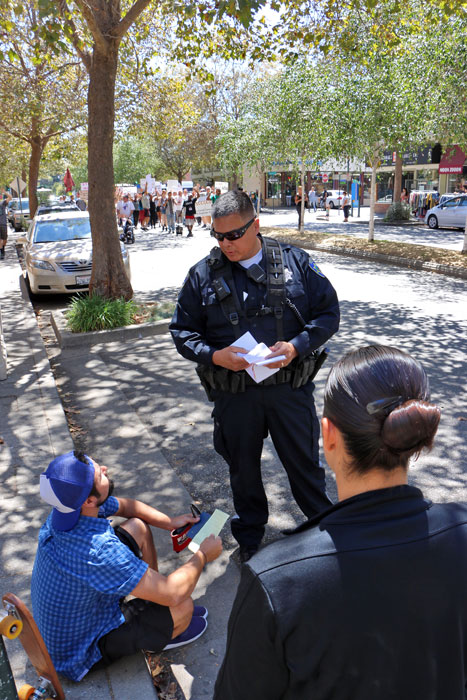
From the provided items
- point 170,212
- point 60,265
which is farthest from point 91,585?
point 170,212

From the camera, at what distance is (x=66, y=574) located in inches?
95.9

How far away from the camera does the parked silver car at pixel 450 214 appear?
83.7ft

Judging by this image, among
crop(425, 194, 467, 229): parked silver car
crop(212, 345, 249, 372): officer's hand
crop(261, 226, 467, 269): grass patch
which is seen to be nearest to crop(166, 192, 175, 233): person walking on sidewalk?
crop(261, 226, 467, 269): grass patch

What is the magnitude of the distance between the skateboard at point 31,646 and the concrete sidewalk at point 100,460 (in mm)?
309

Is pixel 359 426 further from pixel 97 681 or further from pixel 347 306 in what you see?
pixel 347 306

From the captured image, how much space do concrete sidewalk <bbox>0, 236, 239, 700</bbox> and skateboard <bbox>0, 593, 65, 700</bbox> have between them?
0.31 meters

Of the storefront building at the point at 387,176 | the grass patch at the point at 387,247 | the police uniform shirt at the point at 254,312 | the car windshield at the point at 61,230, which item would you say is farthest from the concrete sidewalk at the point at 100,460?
the storefront building at the point at 387,176

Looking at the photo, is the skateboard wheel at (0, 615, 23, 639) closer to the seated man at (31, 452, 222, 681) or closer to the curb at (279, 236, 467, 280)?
the seated man at (31, 452, 222, 681)

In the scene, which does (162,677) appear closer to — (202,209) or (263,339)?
(263,339)

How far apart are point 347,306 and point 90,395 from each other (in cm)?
524

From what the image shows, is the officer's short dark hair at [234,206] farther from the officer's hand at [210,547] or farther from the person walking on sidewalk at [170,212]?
the person walking on sidewalk at [170,212]

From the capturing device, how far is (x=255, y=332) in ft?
10.5

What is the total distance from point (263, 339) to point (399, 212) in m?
28.2

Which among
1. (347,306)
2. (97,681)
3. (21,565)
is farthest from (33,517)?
(347,306)
